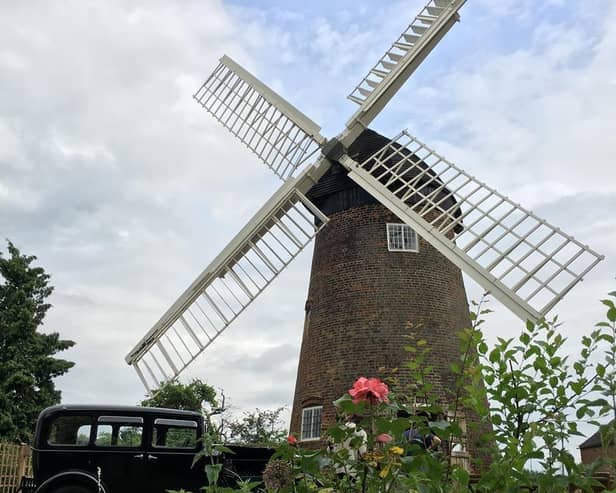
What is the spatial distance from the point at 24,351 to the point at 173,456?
17164 mm

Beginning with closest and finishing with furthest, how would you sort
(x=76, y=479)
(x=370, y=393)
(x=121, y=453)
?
(x=370, y=393)
(x=76, y=479)
(x=121, y=453)

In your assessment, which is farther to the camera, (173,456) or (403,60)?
(403,60)

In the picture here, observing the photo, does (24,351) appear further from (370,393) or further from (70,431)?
(370,393)

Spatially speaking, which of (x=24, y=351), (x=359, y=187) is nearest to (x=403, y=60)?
(x=359, y=187)

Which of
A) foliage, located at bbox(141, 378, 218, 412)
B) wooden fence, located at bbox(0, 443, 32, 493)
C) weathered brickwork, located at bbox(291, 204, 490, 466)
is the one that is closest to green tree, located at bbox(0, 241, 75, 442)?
foliage, located at bbox(141, 378, 218, 412)

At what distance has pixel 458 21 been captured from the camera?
12914 mm

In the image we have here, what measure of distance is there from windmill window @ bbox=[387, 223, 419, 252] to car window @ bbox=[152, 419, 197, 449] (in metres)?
5.46

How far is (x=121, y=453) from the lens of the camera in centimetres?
733

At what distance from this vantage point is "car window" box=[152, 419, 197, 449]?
755 centimetres

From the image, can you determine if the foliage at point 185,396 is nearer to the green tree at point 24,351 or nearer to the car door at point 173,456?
the green tree at point 24,351

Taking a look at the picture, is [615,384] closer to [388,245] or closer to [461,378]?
[461,378]

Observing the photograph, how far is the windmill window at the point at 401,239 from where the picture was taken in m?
11.6

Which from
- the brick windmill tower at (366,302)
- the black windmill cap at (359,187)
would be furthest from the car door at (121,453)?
the black windmill cap at (359,187)

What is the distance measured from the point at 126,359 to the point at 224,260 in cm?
284
